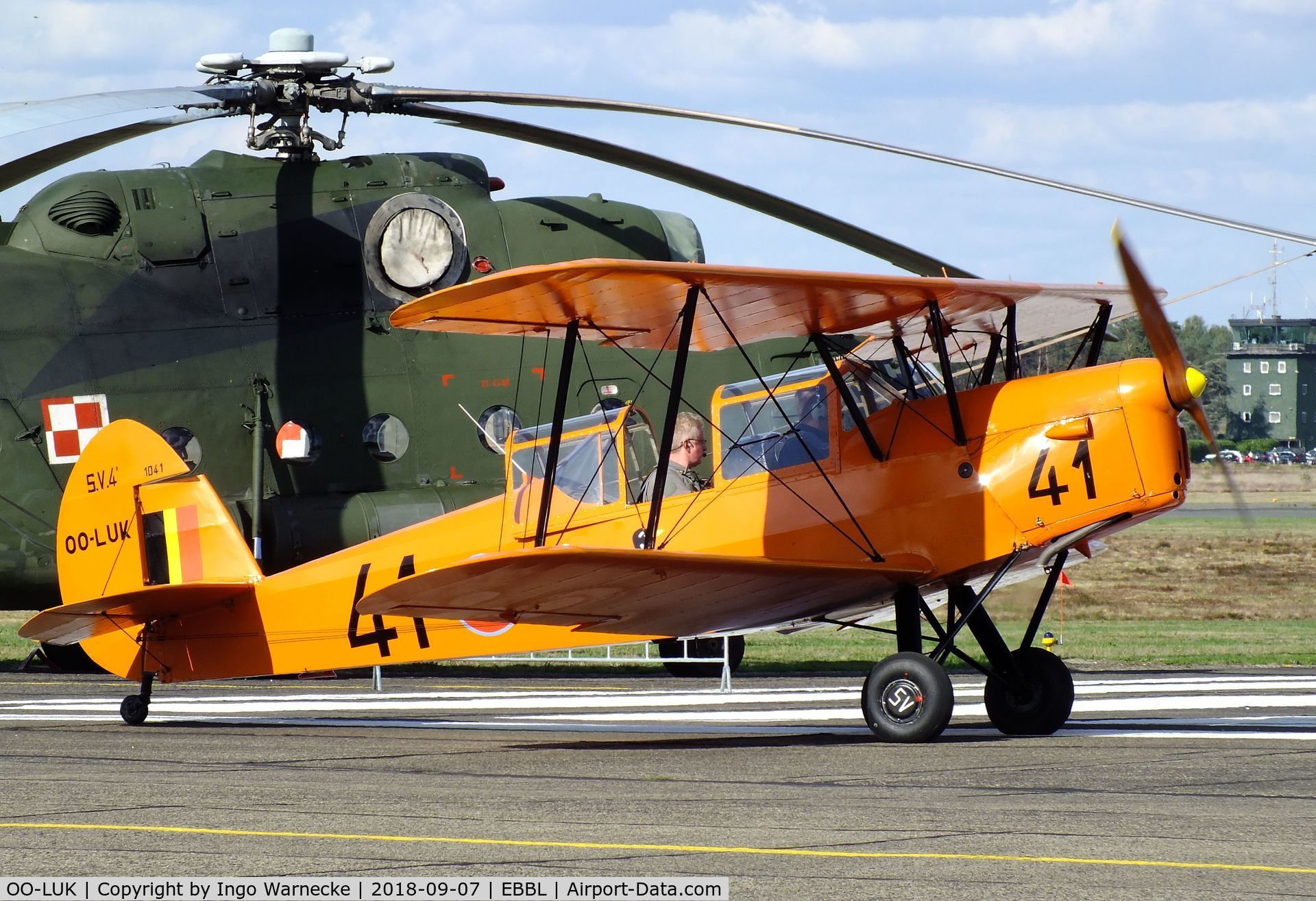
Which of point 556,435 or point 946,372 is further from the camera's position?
point 556,435

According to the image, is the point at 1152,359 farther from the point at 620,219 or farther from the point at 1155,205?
the point at 620,219

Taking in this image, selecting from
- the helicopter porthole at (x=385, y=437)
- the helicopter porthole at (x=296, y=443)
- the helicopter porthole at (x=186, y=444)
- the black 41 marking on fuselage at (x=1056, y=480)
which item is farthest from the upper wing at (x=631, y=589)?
the helicopter porthole at (x=186, y=444)

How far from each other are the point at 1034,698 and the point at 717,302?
3367 millimetres

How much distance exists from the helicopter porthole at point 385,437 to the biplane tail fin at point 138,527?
2.73 metres

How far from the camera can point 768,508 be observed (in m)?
10.3

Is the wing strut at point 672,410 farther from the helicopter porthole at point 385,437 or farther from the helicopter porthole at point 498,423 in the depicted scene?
the helicopter porthole at point 385,437

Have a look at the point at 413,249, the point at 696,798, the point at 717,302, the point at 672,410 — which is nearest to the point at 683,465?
the point at 672,410

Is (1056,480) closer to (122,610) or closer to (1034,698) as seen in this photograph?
(1034,698)

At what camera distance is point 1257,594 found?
29891mm

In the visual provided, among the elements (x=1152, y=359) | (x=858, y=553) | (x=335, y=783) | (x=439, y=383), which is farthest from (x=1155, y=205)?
(x=439, y=383)

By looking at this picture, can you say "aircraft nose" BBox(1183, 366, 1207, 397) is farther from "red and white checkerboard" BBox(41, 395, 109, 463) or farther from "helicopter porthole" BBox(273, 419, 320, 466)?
"red and white checkerboard" BBox(41, 395, 109, 463)

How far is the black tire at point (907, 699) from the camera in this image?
30.7 feet

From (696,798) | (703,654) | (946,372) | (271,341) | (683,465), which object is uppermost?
(271,341)

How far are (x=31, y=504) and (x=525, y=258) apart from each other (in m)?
5.24
